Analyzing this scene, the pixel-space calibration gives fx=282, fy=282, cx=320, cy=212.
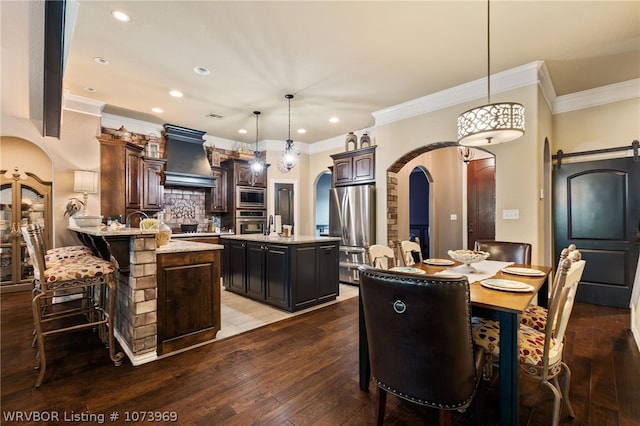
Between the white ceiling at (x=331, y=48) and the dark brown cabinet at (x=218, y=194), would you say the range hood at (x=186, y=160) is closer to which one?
the dark brown cabinet at (x=218, y=194)

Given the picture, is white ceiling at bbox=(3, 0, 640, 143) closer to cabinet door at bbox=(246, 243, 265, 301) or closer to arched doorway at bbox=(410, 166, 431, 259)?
cabinet door at bbox=(246, 243, 265, 301)

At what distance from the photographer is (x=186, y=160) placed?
5562mm

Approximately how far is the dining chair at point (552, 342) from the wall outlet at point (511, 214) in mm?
2040

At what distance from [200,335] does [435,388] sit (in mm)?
2221

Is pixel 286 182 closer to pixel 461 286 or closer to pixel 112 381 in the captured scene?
pixel 112 381

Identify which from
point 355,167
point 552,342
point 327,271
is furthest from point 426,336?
point 355,167

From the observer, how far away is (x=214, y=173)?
609 centimetres

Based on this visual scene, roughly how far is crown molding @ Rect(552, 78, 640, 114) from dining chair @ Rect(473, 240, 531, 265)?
264 centimetres

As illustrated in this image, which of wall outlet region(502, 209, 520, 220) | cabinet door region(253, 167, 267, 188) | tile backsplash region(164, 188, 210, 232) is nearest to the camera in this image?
wall outlet region(502, 209, 520, 220)

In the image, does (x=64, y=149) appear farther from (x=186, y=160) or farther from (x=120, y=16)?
(x=120, y=16)

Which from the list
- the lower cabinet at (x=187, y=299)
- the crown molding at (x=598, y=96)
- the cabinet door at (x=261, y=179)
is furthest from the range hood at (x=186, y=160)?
the crown molding at (x=598, y=96)

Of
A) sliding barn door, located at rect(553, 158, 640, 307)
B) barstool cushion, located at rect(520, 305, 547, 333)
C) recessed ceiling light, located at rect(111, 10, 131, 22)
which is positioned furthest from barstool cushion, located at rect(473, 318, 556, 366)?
recessed ceiling light, located at rect(111, 10, 131, 22)

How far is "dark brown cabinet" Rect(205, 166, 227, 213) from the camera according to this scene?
611 cm

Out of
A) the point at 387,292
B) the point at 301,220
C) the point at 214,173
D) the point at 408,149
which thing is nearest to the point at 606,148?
the point at 408,149
